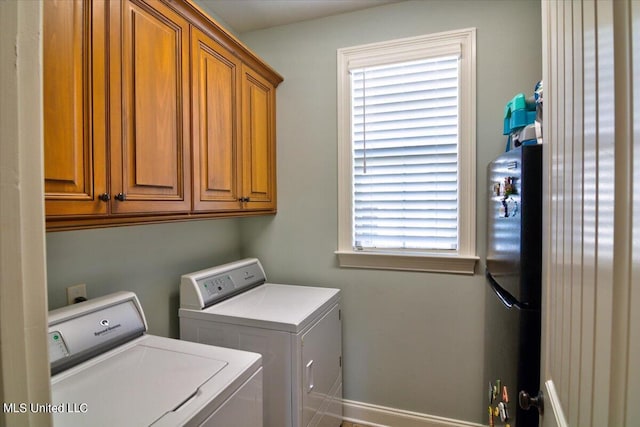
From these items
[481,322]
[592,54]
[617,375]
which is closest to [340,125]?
[481,322]

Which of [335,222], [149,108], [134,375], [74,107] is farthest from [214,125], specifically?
[134,375]

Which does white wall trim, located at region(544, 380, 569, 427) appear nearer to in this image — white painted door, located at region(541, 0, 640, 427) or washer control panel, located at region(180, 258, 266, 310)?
white painted door, located at region(541, 0, 640, 427)

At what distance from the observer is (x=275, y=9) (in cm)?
206

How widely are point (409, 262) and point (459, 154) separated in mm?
732

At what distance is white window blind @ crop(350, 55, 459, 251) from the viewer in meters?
1.93

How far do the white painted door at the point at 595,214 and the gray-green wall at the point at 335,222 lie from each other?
1240mm

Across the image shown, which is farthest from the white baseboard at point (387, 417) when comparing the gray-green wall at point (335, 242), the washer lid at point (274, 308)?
the washer lid at point (274, 308)

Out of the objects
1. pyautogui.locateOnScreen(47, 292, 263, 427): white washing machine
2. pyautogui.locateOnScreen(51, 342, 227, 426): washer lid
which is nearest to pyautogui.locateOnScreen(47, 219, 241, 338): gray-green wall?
pyautogui.locateOnScreen(47, 292, 263, 427): white washing machine

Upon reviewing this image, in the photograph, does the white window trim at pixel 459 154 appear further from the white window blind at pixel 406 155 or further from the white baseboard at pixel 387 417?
the white baseboard at pixel 387 417

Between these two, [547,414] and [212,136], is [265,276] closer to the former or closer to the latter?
[212,136]

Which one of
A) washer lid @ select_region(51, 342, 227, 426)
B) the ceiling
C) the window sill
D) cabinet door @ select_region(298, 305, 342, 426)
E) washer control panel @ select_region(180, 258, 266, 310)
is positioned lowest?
cabinet door @ select_region(298, 305, 342, 426)

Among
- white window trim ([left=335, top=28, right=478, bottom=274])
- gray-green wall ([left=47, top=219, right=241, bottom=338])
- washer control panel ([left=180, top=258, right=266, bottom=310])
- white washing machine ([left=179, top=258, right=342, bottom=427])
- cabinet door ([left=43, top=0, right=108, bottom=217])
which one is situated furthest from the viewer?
white window trim ([left=335, top=28, right=478, bottom=274])

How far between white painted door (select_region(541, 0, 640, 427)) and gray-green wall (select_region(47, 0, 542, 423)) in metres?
1.25

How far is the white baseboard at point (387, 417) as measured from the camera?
1958mm
